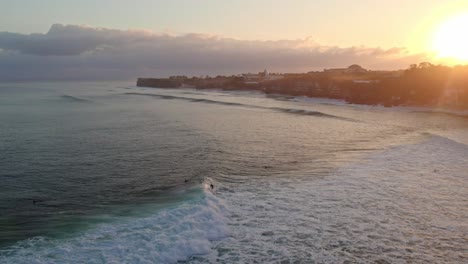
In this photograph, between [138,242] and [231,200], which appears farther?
[231,200]

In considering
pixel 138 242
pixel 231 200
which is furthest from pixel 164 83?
pixel 138 242

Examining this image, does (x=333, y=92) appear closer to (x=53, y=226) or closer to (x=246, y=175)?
(x=246, y=175)

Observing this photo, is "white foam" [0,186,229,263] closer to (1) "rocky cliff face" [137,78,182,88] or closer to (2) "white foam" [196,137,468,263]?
(2) "white foam" [196,137,468,263]

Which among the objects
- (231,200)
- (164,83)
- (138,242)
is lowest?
(138,242)

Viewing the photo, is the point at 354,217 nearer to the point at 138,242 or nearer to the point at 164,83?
the point at 138,242

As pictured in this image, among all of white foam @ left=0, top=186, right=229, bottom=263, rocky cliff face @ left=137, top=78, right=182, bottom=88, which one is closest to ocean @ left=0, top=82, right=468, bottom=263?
white foam @ left=0, top=186, right=229, bottom=263

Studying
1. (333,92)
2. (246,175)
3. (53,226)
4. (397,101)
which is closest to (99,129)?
(246,175)
